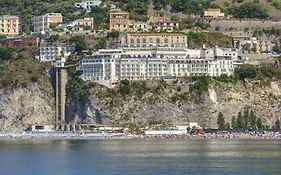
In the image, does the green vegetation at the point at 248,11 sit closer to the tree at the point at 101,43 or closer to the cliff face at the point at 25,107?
the tree at the point at 101,43

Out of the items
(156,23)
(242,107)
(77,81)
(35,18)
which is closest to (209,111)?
(242,107)

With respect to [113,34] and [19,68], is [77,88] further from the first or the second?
[113,34]

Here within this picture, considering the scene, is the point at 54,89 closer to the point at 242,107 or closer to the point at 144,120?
the point at 144,120

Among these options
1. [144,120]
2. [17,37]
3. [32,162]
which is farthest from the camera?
[17,37]

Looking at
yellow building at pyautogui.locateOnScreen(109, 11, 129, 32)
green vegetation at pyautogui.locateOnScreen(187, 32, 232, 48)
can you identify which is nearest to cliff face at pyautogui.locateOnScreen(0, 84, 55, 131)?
yellow building at pyautogui.locateOnScreen(109, 11, 129, 32)

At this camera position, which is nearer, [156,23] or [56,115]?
[56,115]

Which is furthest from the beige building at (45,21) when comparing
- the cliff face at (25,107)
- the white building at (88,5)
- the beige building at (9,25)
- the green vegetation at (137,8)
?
the cliff face at (25,107)

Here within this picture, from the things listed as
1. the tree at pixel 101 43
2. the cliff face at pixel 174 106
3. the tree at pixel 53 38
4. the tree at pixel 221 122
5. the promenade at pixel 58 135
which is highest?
the tree at pixel 53 38
